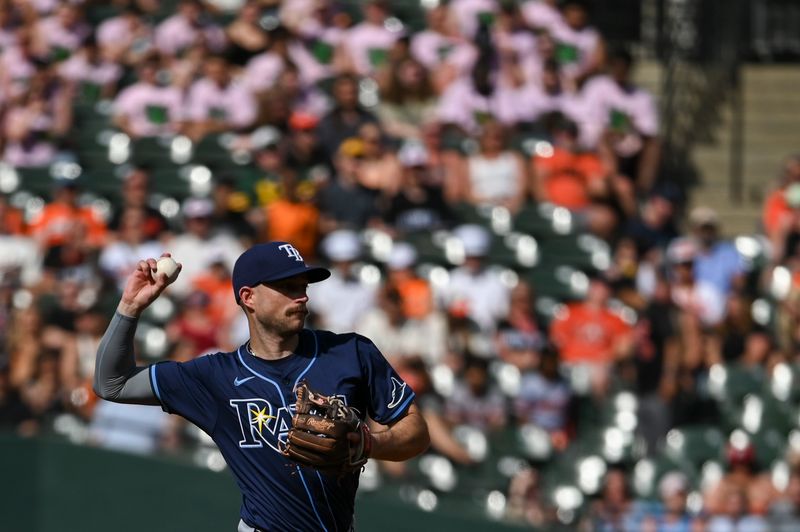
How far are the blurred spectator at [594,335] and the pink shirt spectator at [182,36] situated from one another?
182 inches

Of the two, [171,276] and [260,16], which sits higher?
[171,276]

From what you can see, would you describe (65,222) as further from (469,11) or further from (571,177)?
(571,177)

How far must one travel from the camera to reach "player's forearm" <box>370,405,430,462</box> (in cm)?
505

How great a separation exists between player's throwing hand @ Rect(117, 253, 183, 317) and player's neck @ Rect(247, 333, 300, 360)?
1.21 ft

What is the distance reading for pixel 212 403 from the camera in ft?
17.5

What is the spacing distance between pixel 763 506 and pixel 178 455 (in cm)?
362

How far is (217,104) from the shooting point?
1370 centimetres

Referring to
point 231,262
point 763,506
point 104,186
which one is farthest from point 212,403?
point 104,186

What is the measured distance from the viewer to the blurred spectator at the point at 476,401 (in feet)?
33.8

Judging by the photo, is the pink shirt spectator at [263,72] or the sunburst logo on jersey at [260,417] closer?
the sunburst logo on jersey at [260,417]

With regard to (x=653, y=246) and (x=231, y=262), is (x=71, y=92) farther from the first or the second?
(x=653, y=246)

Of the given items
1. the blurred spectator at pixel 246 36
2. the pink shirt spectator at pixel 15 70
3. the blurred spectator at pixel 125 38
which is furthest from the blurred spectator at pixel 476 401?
the pink shirt spectator at pixel 15 70

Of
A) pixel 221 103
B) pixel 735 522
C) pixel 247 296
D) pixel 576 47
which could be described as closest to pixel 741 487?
pixel 735 522

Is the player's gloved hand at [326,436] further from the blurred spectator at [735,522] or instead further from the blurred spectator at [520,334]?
the blurred spectator at [520,334]
